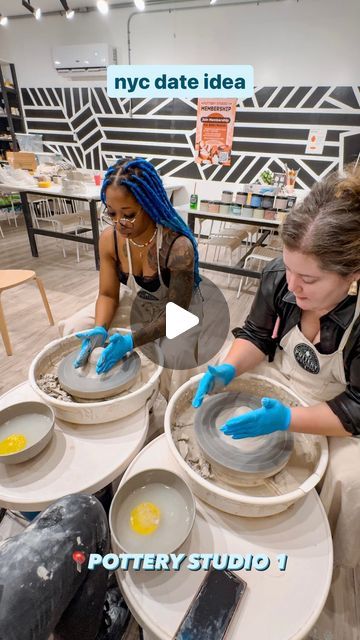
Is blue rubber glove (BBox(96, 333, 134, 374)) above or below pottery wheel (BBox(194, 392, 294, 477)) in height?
above

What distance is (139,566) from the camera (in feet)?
2.04

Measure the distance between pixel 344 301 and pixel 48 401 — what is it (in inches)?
36.1

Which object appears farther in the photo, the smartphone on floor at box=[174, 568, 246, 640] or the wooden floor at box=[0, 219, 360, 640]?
the wooden floor at box=[0, 219, 360, 640]

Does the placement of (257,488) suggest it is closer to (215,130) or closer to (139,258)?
(139,258)

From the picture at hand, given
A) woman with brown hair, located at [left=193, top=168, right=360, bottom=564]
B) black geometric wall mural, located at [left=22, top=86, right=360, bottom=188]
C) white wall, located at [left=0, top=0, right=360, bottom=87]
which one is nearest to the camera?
woman with brown hair, located at [left=193, top=168, right=360, bottom=564]

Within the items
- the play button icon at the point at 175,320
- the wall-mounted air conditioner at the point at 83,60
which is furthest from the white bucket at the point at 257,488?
the wall-mounted air conditioner at the point at 83,60

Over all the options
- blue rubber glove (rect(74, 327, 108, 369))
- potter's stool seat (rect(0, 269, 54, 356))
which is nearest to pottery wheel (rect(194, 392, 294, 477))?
blue rubber glove (rect(74, 327, 108, 369))

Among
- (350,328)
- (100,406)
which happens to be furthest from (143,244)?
(350,328)

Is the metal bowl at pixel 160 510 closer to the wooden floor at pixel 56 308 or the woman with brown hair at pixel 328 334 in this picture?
the woman with brown hair at pixel 328 334

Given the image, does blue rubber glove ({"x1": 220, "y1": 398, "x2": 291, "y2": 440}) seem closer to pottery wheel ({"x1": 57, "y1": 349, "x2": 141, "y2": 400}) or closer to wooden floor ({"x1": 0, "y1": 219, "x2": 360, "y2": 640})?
pottery wheel ({"x1": 57, "y1": 349, "x2": 141, "y2": 400})

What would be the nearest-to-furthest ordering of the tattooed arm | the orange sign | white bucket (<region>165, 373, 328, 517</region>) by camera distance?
white bucket (<region>165, 373, 328, 517</region>), the tattooed arm, the orange sign

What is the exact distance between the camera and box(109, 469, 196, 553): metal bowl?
64 centimetres

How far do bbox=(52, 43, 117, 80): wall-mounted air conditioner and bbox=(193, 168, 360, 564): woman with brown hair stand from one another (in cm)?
605

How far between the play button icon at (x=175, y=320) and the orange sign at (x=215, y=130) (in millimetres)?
4444
